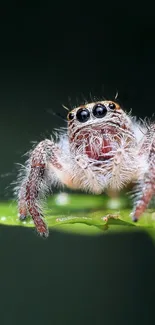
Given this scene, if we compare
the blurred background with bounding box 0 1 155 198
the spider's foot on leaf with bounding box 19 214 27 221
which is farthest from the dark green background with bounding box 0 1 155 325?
the spider's foot on leaf with bounding box 19 214 27 221

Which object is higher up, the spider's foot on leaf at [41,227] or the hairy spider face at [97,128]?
the hairy spider face at [97,128]

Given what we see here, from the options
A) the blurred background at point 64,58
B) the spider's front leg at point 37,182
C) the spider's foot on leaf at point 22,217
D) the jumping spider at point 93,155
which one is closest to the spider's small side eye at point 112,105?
the jumping spider at point 93,155

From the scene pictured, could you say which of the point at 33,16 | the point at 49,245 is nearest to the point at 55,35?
the point at 33,16

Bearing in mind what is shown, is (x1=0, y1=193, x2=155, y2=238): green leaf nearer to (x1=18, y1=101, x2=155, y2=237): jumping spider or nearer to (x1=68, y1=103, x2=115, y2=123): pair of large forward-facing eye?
(x1=18, y1=101, x2=155, y2=237): jumping spider

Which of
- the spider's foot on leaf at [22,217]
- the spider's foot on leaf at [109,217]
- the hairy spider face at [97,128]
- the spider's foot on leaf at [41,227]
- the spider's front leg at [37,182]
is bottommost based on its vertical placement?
the spider's foot on leaf at [109,217]

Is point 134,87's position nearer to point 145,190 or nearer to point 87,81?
point 87,81

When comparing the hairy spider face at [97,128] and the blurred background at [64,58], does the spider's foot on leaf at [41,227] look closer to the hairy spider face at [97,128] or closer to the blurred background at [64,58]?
the hairy spider face at [97,128]
